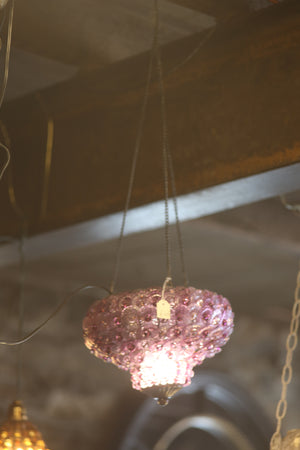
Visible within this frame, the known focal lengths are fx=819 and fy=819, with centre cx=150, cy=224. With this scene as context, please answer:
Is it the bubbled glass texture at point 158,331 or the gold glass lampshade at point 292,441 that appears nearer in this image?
the bubbled glass texture at point 158,331

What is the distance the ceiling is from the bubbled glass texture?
22.1 inches

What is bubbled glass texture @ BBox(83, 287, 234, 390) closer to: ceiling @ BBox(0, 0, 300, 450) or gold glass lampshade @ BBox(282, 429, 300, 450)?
gold glass lampshade @ BBox(282, 429, 300, 450)

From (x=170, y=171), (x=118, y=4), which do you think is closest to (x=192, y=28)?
(x=118, y=4)

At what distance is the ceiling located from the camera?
107 inches

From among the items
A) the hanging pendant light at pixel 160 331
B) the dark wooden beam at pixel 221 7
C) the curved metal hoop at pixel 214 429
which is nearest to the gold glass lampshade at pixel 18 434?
the hanging pendant light at pixel 160 331

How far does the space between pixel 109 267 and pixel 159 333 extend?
256cm

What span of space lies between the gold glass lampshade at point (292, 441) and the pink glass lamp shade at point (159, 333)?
1.15 ft

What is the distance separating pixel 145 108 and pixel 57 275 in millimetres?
2116

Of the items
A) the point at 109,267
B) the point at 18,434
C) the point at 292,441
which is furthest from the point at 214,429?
the point at 292,441

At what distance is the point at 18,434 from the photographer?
251 centimetres

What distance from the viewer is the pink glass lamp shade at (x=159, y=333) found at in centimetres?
203

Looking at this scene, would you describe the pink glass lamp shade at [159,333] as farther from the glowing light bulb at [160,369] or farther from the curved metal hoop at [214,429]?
the curved metal hoop at [214,429]

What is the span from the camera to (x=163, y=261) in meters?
4.47

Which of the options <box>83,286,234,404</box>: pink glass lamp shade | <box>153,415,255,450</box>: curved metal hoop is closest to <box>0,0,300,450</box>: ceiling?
<box>153,415,255,450</box>: curved metal hoop
